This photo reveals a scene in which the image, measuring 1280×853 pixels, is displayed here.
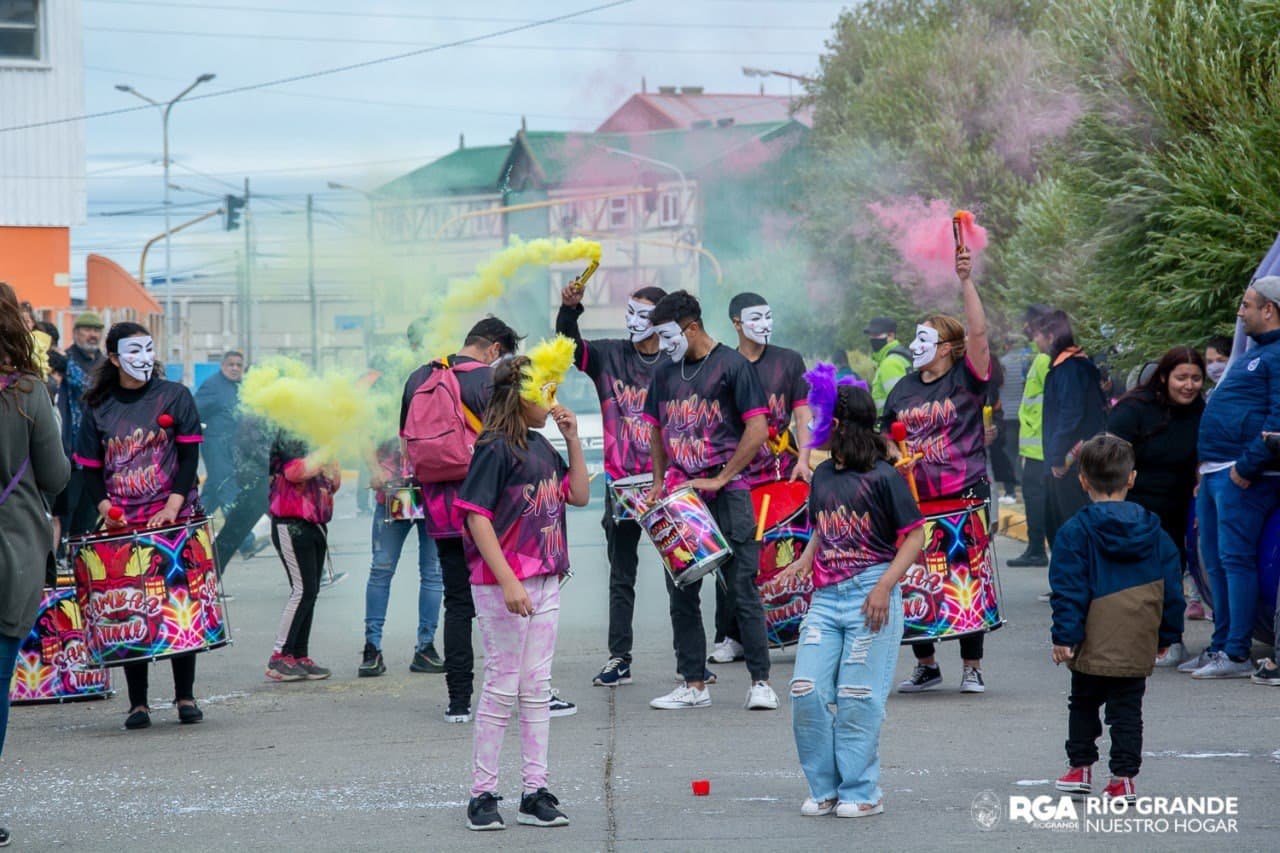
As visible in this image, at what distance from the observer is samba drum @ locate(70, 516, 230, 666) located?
299 inches

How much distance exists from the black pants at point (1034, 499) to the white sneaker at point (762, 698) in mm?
6153

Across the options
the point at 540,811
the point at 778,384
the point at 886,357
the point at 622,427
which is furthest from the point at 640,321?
the point at 886,357

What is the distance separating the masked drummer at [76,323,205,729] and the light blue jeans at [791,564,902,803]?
3.29 meters

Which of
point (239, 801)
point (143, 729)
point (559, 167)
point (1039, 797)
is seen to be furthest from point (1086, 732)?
point (559, 167)

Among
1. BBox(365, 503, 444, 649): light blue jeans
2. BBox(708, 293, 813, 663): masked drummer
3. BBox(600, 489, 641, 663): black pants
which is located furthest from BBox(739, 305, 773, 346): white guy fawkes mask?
BBox(365, 503, 444, 649): light blue jeans

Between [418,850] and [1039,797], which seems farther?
[1039,797]

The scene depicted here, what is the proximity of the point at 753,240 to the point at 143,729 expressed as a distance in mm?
31277

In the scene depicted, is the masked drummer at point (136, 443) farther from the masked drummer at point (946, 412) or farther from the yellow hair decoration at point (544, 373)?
the masked drummer at point (946, 412)

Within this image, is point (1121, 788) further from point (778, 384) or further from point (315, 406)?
point (315, 406)

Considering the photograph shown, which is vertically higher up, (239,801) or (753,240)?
(753,240)

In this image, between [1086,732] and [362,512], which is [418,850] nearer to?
[1086,732]

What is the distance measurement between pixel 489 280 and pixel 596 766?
11.3 ft

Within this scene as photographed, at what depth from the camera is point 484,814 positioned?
19.2 ft

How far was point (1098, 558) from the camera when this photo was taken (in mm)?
5848
